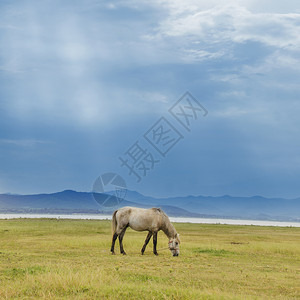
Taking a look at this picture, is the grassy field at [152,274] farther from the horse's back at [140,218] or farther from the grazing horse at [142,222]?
the horse's back at [140,218]

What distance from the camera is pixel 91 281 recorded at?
12.6 metres

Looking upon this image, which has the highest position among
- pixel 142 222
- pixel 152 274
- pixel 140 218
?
pixel 140 218

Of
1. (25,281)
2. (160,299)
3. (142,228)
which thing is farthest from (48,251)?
(160,299)

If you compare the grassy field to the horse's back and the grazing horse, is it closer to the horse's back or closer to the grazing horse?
the grazing horse

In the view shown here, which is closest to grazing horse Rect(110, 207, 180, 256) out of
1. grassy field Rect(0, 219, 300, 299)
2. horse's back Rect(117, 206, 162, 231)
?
horse's back Rect(117, 206, 162, 231)

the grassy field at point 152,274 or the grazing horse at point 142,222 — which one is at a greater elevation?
the grazing horse at point 142,222

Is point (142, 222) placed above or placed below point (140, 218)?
below

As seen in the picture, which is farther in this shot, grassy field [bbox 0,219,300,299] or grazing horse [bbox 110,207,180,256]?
grazing horse [bbox 110,207,180,256]

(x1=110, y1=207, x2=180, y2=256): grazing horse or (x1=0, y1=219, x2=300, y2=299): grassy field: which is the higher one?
(x1=110, y1=207, x2=180, y2=256): grazing horse

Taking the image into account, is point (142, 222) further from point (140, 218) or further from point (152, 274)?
point (152, 274)

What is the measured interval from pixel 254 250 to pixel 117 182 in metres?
28.3

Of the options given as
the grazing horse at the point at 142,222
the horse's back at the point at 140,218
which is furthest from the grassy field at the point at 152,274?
the horse's back at the point at 140,218

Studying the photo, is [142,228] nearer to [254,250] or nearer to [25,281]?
[254,250]

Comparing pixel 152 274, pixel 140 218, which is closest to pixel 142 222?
pixel 140 218
